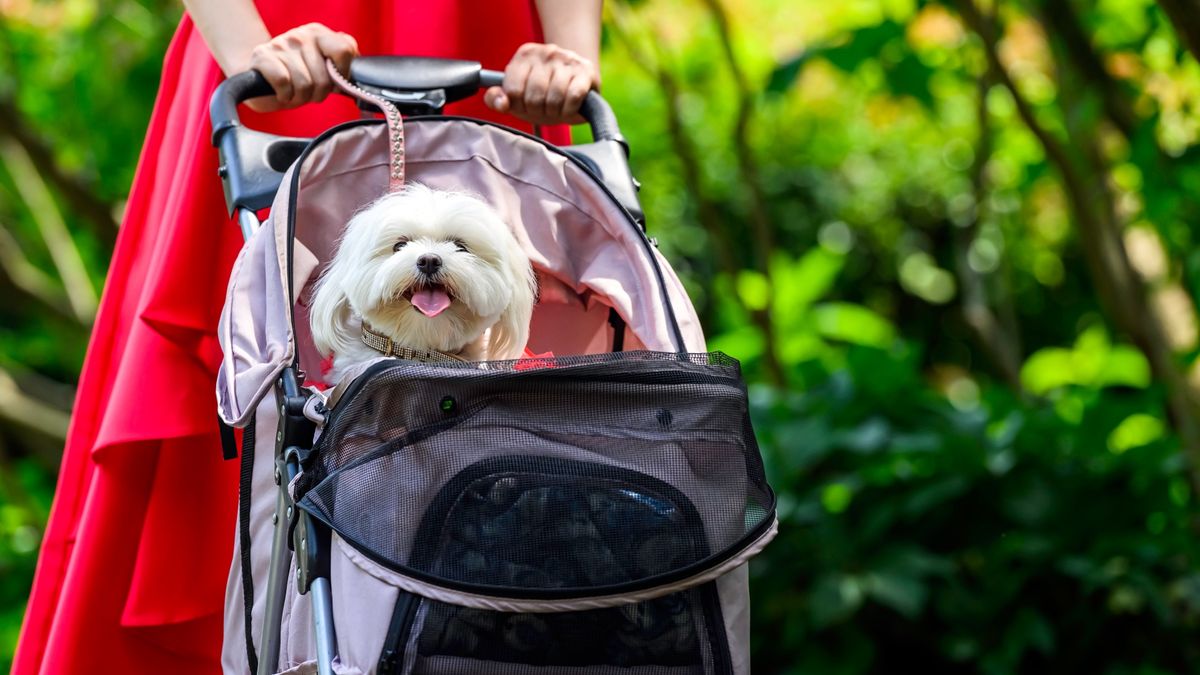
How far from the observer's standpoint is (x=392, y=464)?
1.54m

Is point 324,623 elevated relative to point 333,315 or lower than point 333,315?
lower

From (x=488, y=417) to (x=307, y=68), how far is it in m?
0.77

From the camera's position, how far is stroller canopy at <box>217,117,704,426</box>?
6.47 feet

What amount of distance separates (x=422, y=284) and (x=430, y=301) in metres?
0.03

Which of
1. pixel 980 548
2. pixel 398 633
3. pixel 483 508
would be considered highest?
pixel 483 508

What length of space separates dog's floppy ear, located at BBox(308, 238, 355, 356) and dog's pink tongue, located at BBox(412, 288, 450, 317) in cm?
11

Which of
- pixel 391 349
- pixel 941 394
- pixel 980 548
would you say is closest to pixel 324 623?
pixel 391 349

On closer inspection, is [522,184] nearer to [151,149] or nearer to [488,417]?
[488,417]

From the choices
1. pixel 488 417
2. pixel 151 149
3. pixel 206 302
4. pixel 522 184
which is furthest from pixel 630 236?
pixel 151 149

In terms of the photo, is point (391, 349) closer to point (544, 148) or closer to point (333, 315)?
point (333, 315)

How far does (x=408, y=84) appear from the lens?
2148 millimetres

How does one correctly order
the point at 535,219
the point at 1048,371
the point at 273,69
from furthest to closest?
the point at 1048,371 → the point at 535,219 → the point at 273,69

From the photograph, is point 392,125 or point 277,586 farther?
point 392,125

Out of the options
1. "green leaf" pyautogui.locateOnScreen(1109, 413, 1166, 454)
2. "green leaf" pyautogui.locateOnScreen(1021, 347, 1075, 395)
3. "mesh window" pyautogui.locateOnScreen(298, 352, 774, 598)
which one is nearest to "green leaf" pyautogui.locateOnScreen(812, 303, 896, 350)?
"green leaf" pyautogui.locateOnScreen(1021, 347, 1075, 395)
